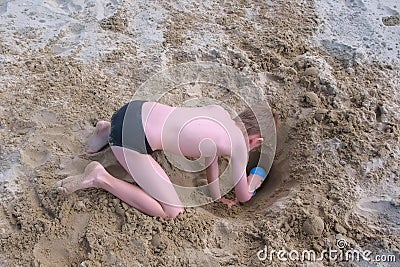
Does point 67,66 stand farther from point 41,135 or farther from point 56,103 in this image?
point 41,135

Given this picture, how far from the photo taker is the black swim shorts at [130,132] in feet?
7.95

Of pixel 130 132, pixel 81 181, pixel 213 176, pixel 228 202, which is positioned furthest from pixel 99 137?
pixel 228 202

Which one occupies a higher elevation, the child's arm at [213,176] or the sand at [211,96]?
the sand at [211,96]

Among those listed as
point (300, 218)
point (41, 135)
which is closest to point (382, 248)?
point (300, 218)

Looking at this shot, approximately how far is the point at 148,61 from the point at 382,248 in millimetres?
1716

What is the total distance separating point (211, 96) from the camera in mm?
3084

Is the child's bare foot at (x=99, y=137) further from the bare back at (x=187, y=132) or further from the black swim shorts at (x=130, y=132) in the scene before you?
the bare back at (x=187, y=132)

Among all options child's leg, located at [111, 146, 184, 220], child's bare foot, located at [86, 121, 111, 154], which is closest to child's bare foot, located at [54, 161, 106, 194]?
child's leg, located at [111, 146, 184, 220]

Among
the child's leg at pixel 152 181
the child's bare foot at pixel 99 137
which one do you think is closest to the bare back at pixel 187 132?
the child's leg at pixel 152 181

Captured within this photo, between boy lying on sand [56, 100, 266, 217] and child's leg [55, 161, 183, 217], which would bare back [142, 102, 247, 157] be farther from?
child's leg [55, 161, 183, 217]

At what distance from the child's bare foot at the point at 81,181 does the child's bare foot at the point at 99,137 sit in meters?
0.25

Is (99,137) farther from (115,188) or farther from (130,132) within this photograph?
(115,188)

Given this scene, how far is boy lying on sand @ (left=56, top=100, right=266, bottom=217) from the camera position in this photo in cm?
233

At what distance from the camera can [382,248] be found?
2287mm
